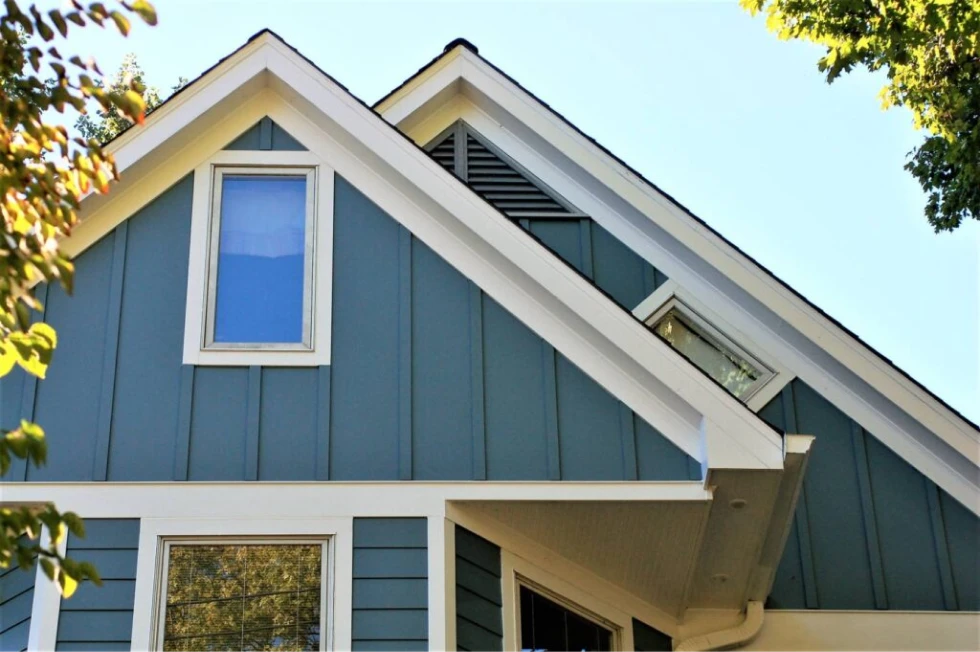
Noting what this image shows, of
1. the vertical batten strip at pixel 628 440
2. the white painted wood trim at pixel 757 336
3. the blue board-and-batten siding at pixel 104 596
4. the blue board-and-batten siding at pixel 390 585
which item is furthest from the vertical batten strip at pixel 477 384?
the white painted wood trim at pixel 757 336

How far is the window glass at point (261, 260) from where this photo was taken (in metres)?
7.57

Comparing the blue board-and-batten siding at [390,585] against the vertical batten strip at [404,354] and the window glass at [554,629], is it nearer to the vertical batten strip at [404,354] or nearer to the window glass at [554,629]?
the vertical batten strip at [404,354]

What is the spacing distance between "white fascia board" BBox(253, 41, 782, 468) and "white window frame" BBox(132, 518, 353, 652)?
1.64 metres

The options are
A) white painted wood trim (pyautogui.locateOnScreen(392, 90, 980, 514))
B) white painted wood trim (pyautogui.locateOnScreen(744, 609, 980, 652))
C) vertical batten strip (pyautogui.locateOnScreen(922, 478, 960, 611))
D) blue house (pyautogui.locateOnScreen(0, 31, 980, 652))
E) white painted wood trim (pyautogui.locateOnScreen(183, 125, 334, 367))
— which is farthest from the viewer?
white painted wood trim (pyautogui.locateOnScreen(392, 90, 980, 514))

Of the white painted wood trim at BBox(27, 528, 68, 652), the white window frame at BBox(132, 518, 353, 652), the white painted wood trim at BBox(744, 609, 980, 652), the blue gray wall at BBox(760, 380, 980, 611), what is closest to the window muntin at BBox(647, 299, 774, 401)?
the blue gray wall at BBox(760, 380, 980, 611)

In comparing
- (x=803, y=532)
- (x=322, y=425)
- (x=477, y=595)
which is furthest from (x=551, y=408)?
(x=803, y=532)

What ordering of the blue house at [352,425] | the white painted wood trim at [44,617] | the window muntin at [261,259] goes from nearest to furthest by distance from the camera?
the white painted wood trim at [44,617], the blue house at [352,425], the window muntin at [261,259]

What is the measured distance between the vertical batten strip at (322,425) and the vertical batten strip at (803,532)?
3489mm

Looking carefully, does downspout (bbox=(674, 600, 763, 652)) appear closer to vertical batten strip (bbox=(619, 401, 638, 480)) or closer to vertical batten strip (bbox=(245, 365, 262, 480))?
vertical batten strip (bbox=(619, 401, 638, 480))

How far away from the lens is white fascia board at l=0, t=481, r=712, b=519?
7055 mm

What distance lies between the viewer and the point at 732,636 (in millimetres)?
8508

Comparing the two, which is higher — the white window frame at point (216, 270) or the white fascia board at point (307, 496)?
the white window frame at point (216, 270)

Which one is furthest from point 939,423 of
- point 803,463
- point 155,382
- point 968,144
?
point 155,382

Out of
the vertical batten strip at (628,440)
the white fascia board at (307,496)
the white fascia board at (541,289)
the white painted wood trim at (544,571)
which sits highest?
the white fascia board at (541,289)
